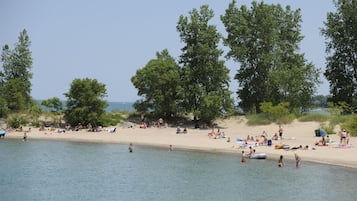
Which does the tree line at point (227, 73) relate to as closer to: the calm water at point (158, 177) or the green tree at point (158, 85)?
the green tree at point (158, 85)

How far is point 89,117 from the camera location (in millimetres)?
65500

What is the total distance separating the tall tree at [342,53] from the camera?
6850 centimetres

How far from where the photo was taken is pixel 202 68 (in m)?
66.3

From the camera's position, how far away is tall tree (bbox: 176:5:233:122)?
65688 millimetres

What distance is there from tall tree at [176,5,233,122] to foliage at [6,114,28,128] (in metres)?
21.8

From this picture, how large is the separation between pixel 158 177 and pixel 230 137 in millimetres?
20940

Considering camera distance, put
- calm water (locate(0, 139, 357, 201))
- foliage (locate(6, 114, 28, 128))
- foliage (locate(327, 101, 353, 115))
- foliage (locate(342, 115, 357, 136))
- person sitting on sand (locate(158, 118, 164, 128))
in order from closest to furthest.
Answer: calm water (locate(0, 139, 357, 201)), foliage (locate(342, 115, 357, 136)), foliage (locate(327, 101, 353, 115)), person sitting on sand (locate(158, 118, 164, 128)), foliage (locate(6, 114, 28, 128))

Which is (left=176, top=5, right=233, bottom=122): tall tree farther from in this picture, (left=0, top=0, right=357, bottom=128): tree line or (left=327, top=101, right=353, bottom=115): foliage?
(left=327, top=101, right=353, bottom=115): foliage

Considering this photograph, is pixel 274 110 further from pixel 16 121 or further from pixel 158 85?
pixel 16 121

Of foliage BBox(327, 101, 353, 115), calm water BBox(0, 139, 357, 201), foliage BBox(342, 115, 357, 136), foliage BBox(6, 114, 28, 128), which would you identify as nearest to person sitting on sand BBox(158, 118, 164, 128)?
calm water BBox(0, 139, 357, 201)

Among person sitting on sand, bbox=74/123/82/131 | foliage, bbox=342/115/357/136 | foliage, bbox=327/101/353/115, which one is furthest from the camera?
person sitting on sand, bbox=74/123/82/131

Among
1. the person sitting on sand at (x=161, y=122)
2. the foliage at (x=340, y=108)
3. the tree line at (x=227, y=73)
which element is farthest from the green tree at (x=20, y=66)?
the foliage at (x=340, y=108)

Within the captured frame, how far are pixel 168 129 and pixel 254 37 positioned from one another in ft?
58.6

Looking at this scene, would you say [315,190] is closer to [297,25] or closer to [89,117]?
[89,117]
